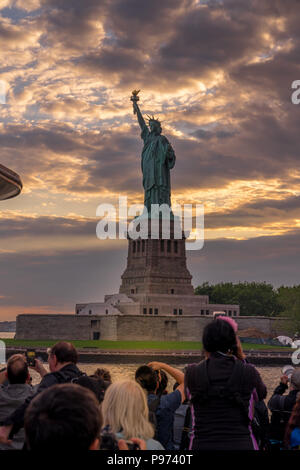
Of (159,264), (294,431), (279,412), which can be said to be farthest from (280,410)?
(159,264)

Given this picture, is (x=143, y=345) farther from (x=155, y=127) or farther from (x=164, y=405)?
(x=164, y=405)

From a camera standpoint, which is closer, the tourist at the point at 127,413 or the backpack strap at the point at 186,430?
the tourist at the point at 127,413

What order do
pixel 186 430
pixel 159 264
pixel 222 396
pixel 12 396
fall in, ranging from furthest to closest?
pixel 159 264 < pixel 12 396 < pixel 186 430 < pixel 222 396

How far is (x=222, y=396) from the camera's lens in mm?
5824

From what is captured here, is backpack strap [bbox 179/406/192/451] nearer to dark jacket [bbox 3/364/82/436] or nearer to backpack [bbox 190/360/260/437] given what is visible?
backpack [bbox 190/360/260/437]

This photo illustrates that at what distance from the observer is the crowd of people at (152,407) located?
340 cm

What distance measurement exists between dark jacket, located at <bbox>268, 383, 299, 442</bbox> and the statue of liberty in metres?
77.9

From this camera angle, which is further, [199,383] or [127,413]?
[199,383]

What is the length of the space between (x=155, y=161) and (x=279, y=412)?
7842 centimetres

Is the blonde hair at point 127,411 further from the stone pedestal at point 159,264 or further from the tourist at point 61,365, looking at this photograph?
the stone pedestal at point 159,264

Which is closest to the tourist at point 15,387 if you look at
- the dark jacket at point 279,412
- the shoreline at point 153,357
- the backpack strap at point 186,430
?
the backpack strap at point 186,430

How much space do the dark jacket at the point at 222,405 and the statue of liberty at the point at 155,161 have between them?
8001 centimetres

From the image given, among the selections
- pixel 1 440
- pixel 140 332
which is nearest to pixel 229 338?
pixel 1 440
